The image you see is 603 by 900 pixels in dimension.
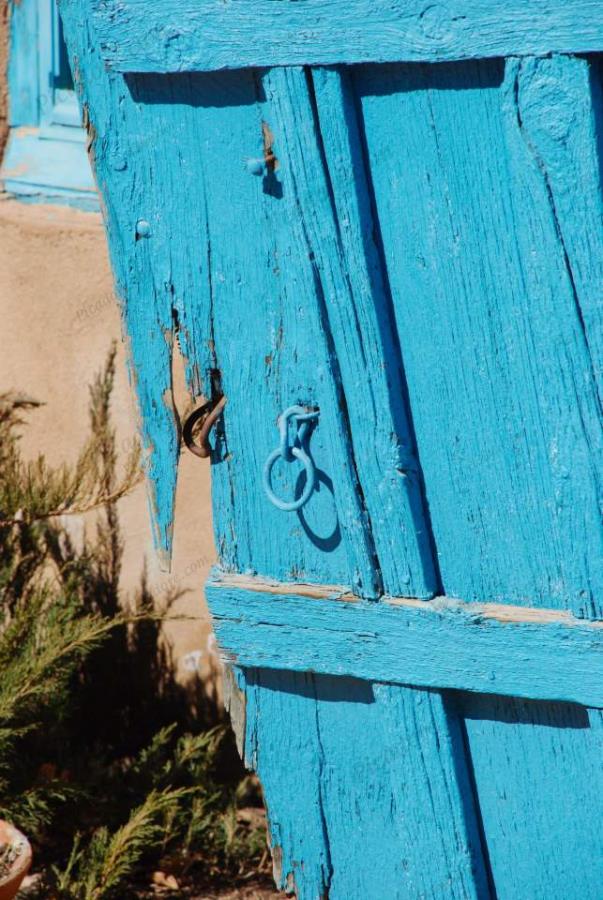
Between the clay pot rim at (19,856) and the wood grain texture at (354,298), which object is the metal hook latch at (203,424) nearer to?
the wood grain texture at (354,298)

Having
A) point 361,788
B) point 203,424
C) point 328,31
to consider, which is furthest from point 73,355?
point 328,31

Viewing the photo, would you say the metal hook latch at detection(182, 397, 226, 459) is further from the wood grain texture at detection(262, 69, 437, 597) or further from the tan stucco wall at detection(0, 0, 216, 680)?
the tan stucco wall at detection(0, 0, 216, 680)

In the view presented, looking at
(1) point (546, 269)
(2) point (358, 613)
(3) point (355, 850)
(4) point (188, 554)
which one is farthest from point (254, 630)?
(4) point (188, 554)

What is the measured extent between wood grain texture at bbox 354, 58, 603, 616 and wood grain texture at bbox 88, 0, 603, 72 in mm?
39

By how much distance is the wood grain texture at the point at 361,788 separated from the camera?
2.19 metres

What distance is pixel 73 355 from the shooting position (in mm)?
3301

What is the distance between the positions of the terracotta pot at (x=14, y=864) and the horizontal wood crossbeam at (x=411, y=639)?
0.75 m

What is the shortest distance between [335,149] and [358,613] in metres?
0.82

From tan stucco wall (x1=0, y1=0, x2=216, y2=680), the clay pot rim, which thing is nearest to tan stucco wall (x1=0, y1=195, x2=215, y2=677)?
tan stucco wall (x1=0, y1=0, x2=216, y2=680)

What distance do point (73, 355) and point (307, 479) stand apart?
1425mm

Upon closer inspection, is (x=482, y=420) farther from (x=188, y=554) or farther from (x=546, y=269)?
(x=188, y=554)

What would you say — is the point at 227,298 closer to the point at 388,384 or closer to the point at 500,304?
the point at 388,384

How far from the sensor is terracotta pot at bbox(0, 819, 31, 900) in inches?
99.1

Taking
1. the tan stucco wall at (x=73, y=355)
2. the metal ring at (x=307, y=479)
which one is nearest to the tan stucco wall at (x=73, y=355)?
the tan stucco wall at (x=73, y=355)
